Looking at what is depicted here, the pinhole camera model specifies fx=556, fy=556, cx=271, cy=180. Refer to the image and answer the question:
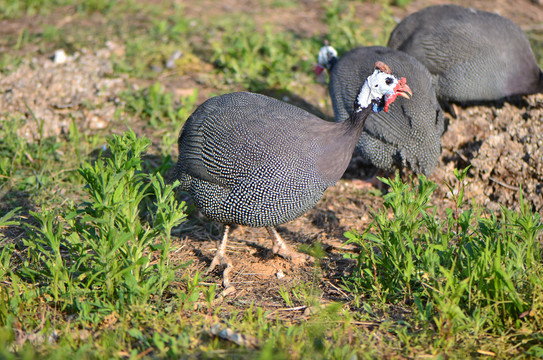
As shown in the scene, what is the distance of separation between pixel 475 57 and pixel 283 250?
2.20 meters

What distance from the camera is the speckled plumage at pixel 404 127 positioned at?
3664mm

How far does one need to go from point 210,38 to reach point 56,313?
3.77 m

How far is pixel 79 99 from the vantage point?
4.64 m

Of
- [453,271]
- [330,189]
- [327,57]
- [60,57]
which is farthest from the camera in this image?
[60,57]

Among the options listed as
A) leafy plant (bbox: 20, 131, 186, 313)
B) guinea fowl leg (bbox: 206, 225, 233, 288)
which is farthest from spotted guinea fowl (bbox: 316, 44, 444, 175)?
leafy plant (bbox: 20, 131, 186, 313)

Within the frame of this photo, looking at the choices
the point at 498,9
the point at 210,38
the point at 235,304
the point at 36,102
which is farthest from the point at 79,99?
the point at 498,9

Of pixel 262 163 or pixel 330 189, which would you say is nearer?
pixel 262 163

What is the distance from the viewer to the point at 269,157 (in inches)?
114

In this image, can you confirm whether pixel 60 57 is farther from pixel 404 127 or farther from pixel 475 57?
pixel 475 57

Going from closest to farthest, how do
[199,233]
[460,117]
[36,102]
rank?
1. [199,233]
2. [460,117]
3. [36,102]

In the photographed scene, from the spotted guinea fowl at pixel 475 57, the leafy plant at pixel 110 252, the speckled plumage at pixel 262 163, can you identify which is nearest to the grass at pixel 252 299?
the leafy plant at pixel 110 252

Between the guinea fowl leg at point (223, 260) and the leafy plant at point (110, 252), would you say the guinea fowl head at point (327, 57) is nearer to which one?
the guinea fowl leg at point (223, 260)

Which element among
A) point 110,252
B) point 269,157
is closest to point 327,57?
point 269,157

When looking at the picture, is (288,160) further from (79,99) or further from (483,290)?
(79,99)
